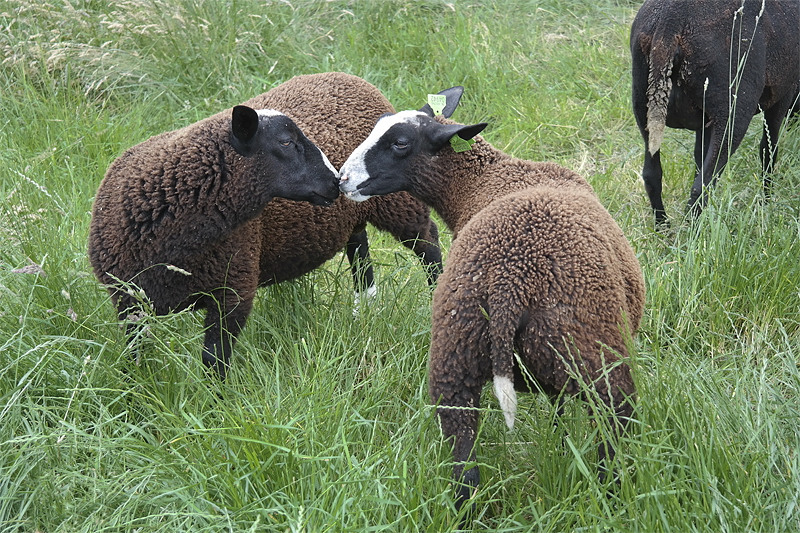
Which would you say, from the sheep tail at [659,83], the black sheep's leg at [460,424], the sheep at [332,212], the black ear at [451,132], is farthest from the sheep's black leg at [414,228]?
the black sheep's leg at [460,424]

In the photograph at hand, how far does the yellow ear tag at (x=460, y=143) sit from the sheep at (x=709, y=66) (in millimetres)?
1458

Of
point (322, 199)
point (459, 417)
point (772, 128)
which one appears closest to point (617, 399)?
point (459, 417)

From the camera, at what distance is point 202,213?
352 centimetres

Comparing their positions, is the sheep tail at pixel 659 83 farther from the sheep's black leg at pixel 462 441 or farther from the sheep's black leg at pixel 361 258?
the sheep's black leg at pixel 462 441

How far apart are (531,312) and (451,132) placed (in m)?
1.23

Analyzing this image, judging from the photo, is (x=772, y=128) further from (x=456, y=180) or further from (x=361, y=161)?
(x=361, y=161)

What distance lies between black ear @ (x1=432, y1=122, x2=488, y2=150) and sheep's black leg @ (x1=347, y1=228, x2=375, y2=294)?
3.57 ft

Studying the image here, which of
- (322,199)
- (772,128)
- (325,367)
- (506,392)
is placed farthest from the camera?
(772,128)

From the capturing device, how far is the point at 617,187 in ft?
18.1

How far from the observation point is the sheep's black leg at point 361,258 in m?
4.56

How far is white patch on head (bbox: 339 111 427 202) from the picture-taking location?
12.0ft

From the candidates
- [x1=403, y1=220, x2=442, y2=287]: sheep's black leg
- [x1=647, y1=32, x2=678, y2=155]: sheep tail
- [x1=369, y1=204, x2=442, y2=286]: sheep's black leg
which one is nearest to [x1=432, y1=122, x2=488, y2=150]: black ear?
[x1=369, y1=204, x2=442, y2=286]: sheep's black leg

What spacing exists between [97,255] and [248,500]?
1444 mm

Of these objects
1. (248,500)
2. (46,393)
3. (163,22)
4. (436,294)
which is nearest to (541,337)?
(436,294)
